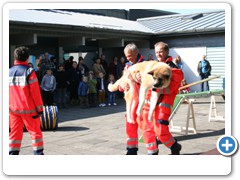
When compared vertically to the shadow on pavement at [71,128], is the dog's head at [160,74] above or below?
above

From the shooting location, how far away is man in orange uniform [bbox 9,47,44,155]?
5297mm

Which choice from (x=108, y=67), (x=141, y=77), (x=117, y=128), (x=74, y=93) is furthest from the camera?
(x=108, y=67)

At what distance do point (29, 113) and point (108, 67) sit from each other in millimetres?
9093

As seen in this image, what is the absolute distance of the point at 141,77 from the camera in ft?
16.8

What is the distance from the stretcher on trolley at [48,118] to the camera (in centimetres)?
838

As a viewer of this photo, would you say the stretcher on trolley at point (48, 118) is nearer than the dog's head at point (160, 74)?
No

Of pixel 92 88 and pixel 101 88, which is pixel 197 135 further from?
pixel 101 88

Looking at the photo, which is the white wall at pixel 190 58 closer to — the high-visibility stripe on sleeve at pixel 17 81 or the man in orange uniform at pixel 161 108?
the man in orange uniform at pixel 161 108

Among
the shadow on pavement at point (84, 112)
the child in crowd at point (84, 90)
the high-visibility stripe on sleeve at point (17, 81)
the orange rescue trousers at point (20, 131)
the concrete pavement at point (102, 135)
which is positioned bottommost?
the concrete pavement at point (102, 135)

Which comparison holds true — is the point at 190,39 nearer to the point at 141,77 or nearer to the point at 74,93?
the point at 74,93

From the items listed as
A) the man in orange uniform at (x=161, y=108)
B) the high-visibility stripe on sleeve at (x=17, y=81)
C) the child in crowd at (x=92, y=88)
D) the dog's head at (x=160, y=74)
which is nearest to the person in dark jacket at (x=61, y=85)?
the child in crowd at (x=92, y=88)

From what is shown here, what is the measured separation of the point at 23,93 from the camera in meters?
5.30
